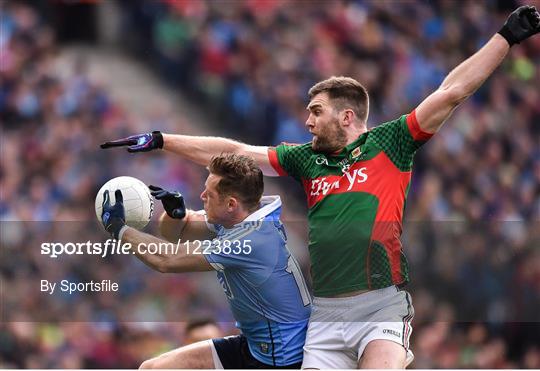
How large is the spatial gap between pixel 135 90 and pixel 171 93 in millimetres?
497

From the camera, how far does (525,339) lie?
11781mm

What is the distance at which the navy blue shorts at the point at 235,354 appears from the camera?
6.57 metres

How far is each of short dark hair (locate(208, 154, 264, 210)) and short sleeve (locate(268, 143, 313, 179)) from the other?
0.31 meters

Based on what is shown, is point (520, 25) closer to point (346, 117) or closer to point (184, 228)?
point (346, 117)

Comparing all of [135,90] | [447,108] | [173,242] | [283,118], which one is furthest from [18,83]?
[447,108]

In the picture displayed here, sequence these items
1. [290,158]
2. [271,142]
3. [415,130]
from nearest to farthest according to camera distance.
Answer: [415,130] < [290,158] < [271,142]

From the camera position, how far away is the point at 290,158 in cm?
673

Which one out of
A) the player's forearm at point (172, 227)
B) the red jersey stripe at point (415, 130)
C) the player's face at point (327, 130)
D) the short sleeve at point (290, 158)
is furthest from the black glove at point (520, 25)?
the player's forearm at point (172, 227)

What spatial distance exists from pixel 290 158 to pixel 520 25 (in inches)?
60.9

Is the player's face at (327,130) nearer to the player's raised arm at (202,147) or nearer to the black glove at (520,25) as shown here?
the player's raised arm at (202,147)

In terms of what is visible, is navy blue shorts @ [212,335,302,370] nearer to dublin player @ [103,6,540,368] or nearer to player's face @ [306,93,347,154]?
dublin player @ [103,6,540,368]

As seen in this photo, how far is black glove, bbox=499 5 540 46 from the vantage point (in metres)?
6.15

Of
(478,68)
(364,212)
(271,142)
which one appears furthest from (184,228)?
(271,142)

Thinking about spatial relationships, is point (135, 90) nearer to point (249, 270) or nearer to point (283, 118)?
point (283, 118)
